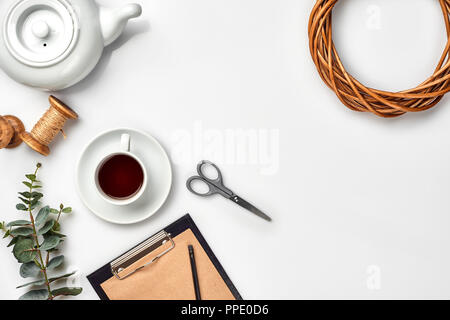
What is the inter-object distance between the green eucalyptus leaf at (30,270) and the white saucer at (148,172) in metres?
0.17

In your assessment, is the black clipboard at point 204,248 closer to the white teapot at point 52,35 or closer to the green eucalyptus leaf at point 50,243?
the green eucalyptus leaf at point 50,243

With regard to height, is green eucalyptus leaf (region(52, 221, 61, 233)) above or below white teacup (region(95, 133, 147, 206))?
below

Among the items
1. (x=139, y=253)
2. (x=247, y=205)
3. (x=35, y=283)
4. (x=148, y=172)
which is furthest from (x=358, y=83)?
(x=35, y=283)

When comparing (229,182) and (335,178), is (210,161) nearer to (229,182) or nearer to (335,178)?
(229,182)

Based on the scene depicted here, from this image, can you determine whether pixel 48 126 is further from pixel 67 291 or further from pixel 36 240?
pixel 67 291

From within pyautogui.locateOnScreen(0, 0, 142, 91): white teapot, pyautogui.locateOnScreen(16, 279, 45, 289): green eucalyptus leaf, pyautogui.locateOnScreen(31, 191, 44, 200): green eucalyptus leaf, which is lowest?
pyautogui.locateOnScreen(16, 279, 45, 289): green eucalyptus leaf

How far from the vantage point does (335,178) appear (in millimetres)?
975

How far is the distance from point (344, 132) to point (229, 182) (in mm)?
275

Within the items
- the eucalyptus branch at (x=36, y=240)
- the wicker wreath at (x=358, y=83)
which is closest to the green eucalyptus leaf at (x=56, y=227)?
the eucalyptus branch at (x=36, y=240)

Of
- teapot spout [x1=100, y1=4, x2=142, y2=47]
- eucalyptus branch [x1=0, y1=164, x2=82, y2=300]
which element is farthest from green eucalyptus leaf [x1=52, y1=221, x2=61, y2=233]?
teapot spout [x1=100, y1=4, x2=142, y2=47]

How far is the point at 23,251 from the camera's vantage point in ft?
2.98

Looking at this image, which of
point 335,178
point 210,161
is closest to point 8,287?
point 210,161

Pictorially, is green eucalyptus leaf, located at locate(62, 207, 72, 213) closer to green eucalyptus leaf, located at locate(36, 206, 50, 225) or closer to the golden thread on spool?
green eucalyptus leaf, located at locate(36, 206, 50, 225)

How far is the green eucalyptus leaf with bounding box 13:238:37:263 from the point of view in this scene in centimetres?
90
